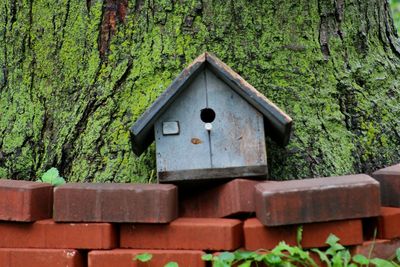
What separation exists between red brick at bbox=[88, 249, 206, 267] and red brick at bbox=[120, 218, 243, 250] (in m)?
0.03

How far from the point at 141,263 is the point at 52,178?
631 mm

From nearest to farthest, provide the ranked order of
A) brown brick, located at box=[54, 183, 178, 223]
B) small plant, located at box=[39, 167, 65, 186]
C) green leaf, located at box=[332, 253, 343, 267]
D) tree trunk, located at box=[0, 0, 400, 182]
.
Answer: green leaf, located at box=[332, 253, 343, 267]
brown brick, located at box=[54, 183, 178, 223]
small plant, located at box=[39, 167, 65, 186]
tree trunk, located at box=[0, 0, 400, 182]

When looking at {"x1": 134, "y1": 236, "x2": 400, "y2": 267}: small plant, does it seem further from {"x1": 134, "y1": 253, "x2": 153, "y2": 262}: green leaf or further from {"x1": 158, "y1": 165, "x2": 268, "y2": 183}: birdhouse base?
{"x1": 158, "y1": 165, "x2": 268, "y2": 183}: birdhouse base

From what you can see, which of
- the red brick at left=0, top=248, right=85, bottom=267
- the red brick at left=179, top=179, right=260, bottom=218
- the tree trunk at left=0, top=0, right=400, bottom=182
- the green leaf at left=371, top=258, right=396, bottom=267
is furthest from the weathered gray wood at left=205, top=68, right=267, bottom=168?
the red brick at left=0, top=248, right=85, bottom=267

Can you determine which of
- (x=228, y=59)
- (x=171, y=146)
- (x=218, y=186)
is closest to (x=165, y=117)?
(x=171, y=146)

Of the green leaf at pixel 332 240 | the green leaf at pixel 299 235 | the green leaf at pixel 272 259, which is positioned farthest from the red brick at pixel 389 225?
the green leaf at pixel 272 259

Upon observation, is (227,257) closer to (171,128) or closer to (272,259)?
(272,259)

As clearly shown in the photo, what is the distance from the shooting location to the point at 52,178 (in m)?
3.10

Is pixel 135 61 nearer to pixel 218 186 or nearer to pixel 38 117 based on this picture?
pixel 38 117

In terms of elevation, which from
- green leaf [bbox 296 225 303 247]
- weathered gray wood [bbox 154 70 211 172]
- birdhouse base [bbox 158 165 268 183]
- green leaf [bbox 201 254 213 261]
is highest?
weathered gray wood [bbox 154 70 211 172]

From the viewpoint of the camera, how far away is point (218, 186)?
288 cm

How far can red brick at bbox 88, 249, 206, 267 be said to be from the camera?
2.71 m

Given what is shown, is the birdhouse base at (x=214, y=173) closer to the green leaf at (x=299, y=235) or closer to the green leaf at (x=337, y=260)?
the green leaf at (x=299, y=235)

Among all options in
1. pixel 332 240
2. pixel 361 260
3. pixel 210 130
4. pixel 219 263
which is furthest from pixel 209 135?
pixel 361 260
